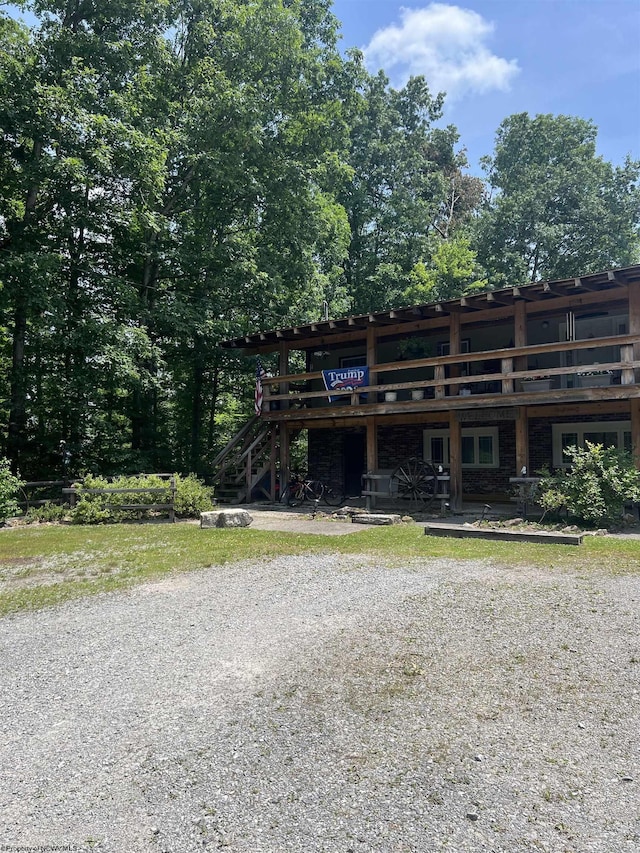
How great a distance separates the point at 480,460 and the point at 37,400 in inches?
577

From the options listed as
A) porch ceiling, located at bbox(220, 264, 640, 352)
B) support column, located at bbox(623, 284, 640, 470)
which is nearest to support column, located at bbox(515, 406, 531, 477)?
support column, located at bbox(623, 284, 640, 470)

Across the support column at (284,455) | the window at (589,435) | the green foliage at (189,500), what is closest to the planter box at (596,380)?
the window at (589,435)

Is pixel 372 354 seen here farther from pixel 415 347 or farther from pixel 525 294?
pixel 525 294

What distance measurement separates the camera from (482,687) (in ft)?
13.4

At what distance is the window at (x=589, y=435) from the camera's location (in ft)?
49.3

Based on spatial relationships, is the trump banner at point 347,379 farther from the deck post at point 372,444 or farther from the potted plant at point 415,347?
the potted plant at point 415,347

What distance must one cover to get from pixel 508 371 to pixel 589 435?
3.80 metres

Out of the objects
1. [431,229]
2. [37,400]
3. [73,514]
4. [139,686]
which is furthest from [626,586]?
[431,229]

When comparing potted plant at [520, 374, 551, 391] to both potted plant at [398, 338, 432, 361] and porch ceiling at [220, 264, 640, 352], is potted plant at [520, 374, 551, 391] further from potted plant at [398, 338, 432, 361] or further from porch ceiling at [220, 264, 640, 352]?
potted plant at [398, 338, 432, 361]

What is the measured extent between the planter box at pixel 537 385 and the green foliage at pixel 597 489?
2.95 metres

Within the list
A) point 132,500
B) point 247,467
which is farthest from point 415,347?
point 132,500

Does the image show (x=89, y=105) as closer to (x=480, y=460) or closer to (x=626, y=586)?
(x=480, y=460)

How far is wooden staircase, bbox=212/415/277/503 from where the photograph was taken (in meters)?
17.9

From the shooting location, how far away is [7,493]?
13422 mm
